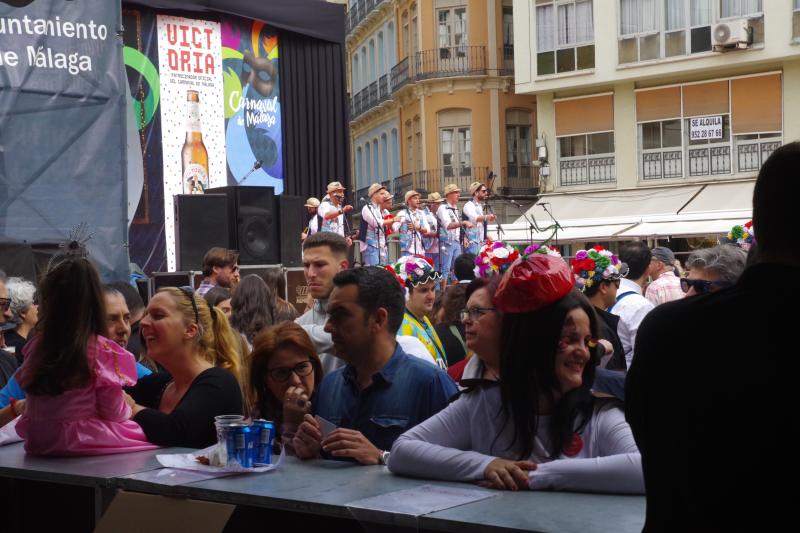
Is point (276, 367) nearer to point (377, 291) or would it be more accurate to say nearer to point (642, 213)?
point (377, 291)

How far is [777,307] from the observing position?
6.84 feet

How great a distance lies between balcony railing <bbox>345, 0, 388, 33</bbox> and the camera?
4353 centimetres

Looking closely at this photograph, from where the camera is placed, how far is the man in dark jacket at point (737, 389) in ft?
6.82

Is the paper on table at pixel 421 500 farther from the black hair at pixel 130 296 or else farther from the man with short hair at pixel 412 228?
the man with short hair at pixel 412 228

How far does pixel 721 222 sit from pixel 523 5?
34.7 feet

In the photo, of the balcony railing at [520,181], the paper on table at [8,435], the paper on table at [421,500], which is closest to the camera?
the paper on table at [421,500]

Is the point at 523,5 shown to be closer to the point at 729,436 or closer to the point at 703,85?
the point at 703,85

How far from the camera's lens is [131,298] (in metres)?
6.48

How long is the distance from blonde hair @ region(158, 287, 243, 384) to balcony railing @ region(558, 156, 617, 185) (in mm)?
29431

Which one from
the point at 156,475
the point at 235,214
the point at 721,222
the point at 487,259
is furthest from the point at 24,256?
the point at 721,222

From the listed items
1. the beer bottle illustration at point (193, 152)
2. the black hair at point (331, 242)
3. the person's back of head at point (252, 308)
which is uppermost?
the beer bottle illustration at point (193, 152)

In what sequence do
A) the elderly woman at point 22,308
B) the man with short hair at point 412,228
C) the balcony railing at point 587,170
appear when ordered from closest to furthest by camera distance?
the elderly woman at point 22,308 → the man with short hair at point 412,228 → the balcony railing at point 587,170

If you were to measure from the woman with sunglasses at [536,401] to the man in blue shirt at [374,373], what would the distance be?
651 millimetres

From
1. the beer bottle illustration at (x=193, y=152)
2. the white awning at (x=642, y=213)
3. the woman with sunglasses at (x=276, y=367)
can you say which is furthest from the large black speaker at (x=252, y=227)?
the white awning at (x=642, y=213)
